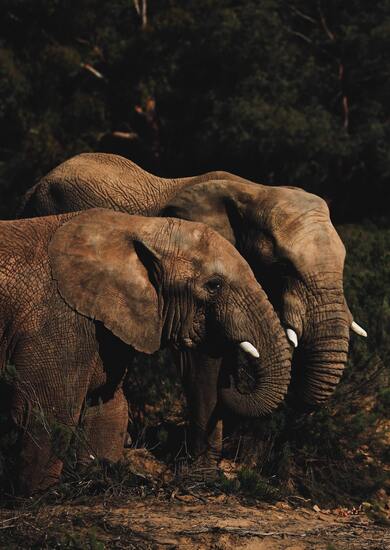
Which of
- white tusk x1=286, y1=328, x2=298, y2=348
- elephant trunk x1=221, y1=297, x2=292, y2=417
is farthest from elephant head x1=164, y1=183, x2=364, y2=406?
elephant trunk x1=221, y1=297, x2=292, y2=417

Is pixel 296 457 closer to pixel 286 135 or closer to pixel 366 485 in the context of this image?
pixel 366 485

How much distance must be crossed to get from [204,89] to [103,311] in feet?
53.9

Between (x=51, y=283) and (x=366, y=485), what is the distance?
2891mm

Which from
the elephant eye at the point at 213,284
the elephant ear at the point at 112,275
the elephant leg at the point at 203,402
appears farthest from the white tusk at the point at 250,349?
the elephant leg at the point at 203,402

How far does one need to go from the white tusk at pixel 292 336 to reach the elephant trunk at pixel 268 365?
1.01 metres

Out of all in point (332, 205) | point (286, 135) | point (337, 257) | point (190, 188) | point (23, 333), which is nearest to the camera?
point (23, 333)

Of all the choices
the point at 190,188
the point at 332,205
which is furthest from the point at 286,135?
the point at 190,188

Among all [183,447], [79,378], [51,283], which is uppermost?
[51,283]

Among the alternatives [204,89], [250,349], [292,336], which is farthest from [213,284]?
[204,89]

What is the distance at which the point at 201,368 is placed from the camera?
763 centimetres

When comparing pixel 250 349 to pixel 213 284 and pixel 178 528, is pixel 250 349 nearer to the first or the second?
pixel 213 284

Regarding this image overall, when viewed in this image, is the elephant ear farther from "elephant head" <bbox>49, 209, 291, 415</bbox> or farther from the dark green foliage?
the dark green foliage

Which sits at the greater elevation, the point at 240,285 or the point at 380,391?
the point at 240,285

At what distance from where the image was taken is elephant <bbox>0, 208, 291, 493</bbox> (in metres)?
5.93
